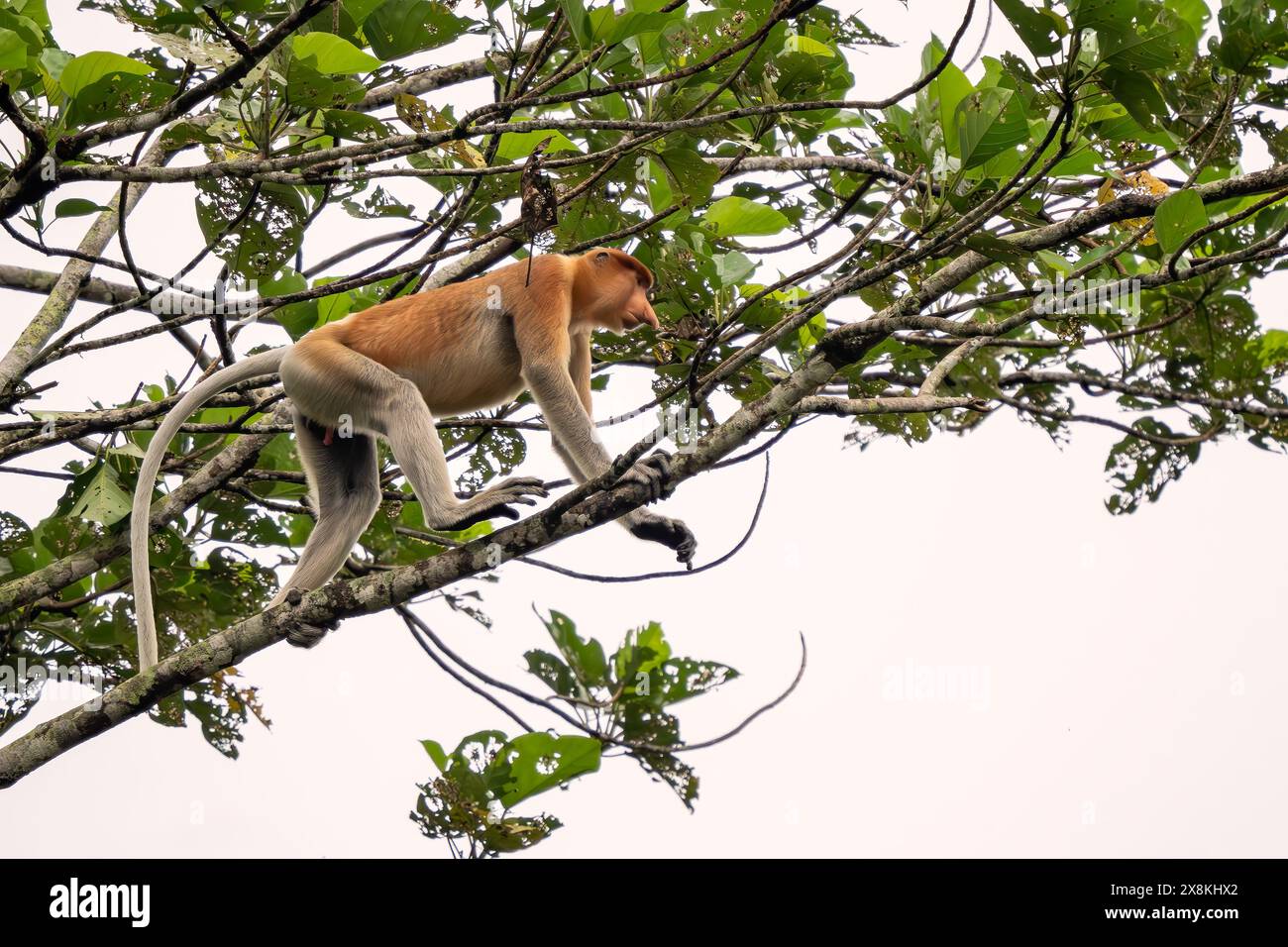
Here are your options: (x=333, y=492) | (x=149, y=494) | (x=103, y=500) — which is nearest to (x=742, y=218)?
(x=333, y=492)

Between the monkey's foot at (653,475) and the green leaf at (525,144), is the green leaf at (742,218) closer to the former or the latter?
the green leaf at (525,144)

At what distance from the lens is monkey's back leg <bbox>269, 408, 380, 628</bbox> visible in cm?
397

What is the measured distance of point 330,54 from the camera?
9.54 feet

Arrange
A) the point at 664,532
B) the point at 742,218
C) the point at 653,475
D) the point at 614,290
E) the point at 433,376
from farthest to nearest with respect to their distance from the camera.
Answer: the point at 614,290 < the point at 433,376 < the point at 742,218 < the point at 664,532 < the point at 653,475

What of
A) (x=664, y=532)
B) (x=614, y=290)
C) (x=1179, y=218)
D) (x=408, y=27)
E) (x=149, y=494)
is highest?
(x=408, y=27)

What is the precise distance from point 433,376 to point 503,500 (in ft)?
2.67

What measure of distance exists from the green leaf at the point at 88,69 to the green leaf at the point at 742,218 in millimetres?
1758

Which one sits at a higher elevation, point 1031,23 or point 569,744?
point 1031,23

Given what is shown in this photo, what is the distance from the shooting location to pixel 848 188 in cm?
427

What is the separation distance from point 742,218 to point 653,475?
3.59ft

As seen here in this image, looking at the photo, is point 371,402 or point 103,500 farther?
point 371,402

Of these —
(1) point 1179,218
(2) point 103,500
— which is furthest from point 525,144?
(1) point 1179,218

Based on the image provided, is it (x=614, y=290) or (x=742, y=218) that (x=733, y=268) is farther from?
(x=614, y=290)

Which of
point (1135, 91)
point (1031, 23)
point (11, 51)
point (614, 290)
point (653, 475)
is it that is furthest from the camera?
point (614, 290)
